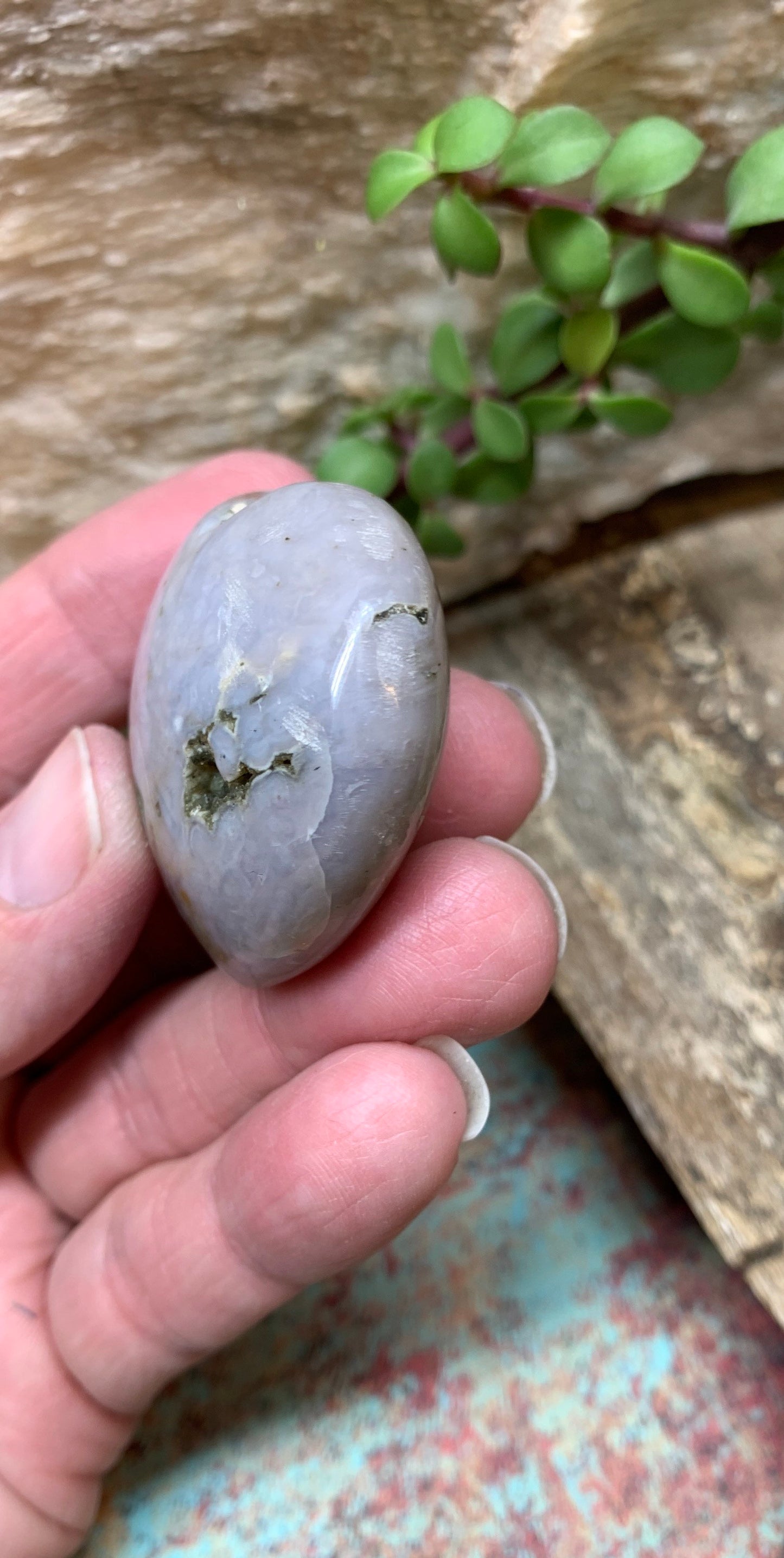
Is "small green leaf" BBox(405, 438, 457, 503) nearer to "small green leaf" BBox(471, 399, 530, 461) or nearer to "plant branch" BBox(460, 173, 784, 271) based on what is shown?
"small green leaf" BBox(471, 399, 530, 461)

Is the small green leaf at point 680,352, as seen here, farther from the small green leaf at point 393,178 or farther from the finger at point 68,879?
the finger at point 68,879

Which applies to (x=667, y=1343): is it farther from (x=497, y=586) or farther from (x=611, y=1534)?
(x=497, y=586)

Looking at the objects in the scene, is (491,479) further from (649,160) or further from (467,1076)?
(467,1076)

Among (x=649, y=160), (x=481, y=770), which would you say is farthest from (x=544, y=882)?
(x=649, y=160)

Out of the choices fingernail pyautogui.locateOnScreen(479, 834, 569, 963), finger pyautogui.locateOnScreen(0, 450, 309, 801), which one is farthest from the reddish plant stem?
fingernail pyautogui.locateOnScreen(479, 834, 569, 963)

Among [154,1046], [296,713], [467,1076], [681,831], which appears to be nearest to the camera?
[296,713]

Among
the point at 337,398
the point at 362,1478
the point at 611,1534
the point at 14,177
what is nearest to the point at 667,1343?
the point at 611,1534

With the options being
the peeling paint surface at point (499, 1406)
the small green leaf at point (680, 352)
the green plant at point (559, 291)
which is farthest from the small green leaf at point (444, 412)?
the peeling paint surface at point (499, 1406)
